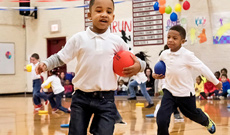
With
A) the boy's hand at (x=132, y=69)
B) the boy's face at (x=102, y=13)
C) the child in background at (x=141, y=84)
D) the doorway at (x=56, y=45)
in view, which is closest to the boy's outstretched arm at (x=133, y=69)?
the boy's hand at (x=132, y=69)

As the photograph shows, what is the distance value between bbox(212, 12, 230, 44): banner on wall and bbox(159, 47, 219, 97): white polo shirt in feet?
27.3

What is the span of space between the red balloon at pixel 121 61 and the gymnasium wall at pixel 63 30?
10196 mm

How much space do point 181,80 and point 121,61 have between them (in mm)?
1860

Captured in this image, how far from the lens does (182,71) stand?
4.64 m

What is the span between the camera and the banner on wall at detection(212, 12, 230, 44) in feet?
40.7

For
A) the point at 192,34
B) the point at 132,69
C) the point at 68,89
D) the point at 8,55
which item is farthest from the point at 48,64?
the point at 8,55

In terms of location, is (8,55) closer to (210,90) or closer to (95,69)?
(210,90)

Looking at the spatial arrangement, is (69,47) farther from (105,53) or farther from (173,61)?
(173,61)

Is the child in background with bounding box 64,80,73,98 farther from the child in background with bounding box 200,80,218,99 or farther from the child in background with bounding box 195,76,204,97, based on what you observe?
→ the child in background with bounding box 200,80,218,99

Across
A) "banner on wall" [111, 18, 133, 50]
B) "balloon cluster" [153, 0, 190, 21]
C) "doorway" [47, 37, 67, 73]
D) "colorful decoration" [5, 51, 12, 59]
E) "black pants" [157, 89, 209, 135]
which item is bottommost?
"black pants" [157, 89, 209, 135]

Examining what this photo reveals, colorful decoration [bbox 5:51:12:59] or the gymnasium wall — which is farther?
colorful decoration [bbox 5:51:12:59]

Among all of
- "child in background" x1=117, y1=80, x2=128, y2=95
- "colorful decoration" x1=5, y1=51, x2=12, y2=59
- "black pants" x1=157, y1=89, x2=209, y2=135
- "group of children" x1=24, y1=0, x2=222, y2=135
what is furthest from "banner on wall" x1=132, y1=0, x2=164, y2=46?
"group of children" x1=24, y1=0, x2=222, y2=135

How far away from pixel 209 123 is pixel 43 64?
8.73 ft

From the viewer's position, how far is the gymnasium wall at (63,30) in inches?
501
